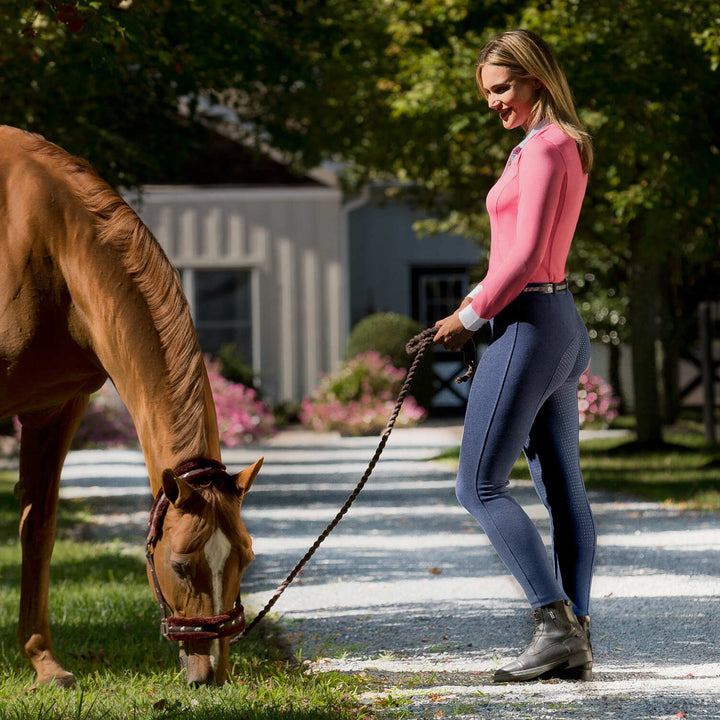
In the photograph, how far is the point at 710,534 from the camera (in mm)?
7809

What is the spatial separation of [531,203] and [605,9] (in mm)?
7536

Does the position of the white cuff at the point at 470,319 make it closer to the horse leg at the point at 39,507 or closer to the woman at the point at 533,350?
the woman at the point at 533,350

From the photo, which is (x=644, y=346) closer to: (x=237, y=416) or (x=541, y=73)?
(x=237, y=416)

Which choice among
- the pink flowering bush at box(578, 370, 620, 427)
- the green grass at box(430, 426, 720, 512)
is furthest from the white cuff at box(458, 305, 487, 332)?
the pink flowering bush at box(578, 370, 620, 427)

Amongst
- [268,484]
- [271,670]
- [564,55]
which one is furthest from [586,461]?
[271,670]

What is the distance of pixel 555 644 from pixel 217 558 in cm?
125

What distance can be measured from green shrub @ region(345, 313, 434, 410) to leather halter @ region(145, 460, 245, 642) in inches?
599

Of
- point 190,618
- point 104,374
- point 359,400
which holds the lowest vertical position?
point 359,400

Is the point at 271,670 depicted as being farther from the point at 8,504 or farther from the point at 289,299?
the point at 289,299

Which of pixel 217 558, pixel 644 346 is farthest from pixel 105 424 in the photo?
pixel 217 558

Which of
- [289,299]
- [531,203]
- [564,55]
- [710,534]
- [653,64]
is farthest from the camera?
[289,299]

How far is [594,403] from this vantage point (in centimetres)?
1759

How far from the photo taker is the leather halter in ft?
10.8

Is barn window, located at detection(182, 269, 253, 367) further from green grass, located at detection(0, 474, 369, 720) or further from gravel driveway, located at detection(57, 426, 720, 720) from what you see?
green grass, located at detection(0, 474, 369, 720)
